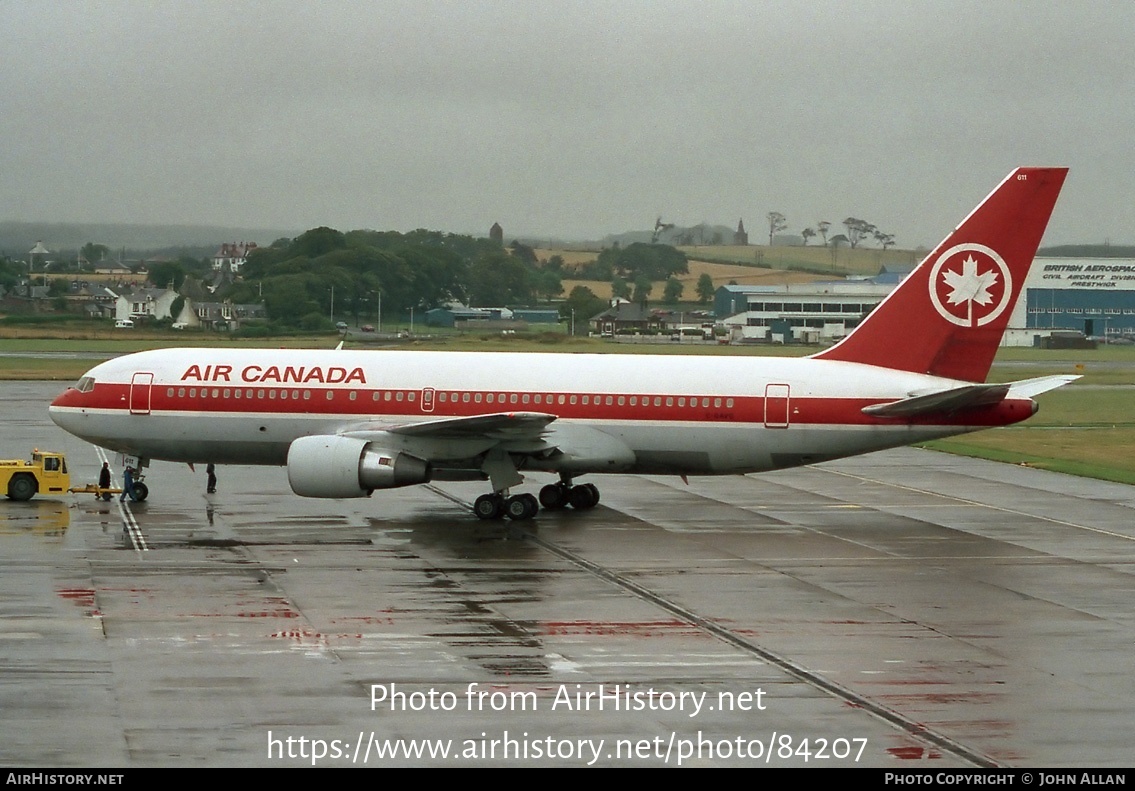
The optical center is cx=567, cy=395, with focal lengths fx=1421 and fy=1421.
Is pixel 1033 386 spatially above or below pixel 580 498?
above

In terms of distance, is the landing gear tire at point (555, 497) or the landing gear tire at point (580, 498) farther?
the landing gear tire at point (580, 498)

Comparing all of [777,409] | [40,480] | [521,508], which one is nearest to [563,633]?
[521,508]

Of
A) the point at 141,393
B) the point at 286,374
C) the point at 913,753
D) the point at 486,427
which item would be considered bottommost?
the point at 913,753

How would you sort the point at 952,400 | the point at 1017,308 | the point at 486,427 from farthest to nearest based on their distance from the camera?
1. the point at 1017,308
2. the point at 952,400
3. the point at 486,427

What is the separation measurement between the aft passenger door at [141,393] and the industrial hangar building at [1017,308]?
3737 inches

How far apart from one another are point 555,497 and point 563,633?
49.0 ft

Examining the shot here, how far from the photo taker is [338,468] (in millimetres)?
33438

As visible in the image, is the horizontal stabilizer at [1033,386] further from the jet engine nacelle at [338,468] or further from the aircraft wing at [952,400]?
the jet engine nacelle at [338,468]

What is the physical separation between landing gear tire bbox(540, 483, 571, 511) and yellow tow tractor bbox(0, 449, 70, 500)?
12.7m

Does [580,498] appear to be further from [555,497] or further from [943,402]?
[943,402]

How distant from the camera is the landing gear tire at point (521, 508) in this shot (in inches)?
1389

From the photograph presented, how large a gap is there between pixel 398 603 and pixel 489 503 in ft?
33.9

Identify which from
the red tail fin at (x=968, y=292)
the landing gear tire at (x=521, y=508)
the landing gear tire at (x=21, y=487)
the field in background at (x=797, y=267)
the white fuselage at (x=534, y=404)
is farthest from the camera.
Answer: the field in background at (x=797, y=267)

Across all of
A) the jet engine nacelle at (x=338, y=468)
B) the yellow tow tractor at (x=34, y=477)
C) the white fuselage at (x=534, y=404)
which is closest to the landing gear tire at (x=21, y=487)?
the yellow tow tractor at (x=34, y=477)
